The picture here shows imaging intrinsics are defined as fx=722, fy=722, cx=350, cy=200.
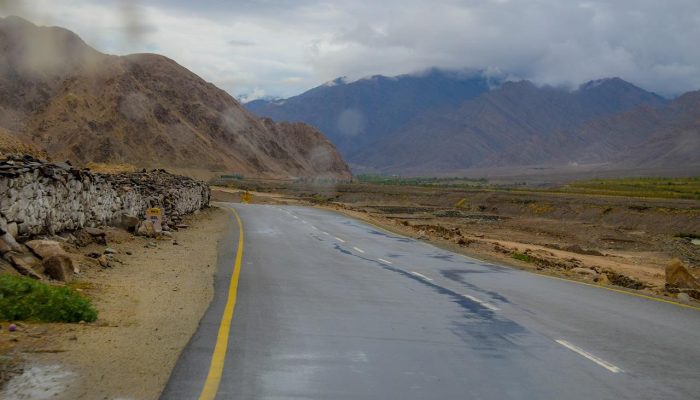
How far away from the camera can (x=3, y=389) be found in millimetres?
6230

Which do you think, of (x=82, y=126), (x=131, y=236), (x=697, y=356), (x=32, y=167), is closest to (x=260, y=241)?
(x=131, y=236)

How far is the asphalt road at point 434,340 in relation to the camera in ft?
23.5

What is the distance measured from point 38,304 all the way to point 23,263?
2.47 metres

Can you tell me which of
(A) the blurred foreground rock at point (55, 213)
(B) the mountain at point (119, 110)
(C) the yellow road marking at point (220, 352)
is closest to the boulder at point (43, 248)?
(A) the blurred foreground rock at point (55, 213)

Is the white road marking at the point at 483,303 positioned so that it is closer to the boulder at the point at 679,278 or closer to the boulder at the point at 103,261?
the boulder at the point at 103,261

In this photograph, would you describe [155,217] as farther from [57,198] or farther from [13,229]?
[13,229]

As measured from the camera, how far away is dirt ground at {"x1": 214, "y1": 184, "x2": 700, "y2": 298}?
90.9ft

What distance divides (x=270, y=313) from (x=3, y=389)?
4.94 m

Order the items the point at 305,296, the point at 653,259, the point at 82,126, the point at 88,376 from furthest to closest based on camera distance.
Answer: the point at 82,126, the point at 653,259, the point at 305,296, the point at 88,376

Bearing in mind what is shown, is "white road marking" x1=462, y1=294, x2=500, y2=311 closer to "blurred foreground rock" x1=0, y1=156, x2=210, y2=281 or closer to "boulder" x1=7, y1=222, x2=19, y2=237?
"blurred foreground rock" x1=0, y1=156, x2=210, y2=281

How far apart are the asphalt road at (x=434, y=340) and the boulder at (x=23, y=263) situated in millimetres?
2866

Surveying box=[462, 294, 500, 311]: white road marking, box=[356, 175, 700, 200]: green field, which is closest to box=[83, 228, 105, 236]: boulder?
box=[462, 294, 500, 311]: white road marking

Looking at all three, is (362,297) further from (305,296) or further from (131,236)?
(131,236)

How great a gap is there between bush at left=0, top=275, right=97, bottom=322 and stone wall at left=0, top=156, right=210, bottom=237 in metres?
2.85
